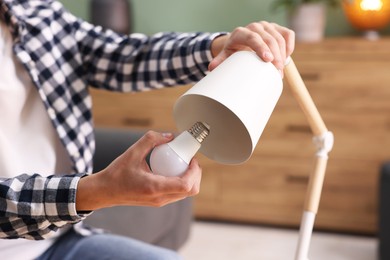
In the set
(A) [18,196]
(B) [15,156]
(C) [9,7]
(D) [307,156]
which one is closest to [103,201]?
(A) [18,196]

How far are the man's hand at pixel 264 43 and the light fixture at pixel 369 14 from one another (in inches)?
74.9

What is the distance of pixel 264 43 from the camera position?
0.76 meters

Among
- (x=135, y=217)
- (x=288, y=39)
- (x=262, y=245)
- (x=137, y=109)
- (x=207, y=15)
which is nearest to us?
(x=288, y=39)

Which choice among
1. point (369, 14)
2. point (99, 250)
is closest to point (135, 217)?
point (99, 250)

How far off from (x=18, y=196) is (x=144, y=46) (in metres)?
0.53

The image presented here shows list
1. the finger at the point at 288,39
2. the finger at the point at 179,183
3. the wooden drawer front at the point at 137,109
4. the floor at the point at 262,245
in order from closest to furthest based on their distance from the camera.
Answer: the finger at the point at 179,183 → the finger at the point at 288,39 → the floor at the point at 262,245 → the wooden drawer front at the point at 137,109

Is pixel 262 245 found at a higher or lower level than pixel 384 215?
lower

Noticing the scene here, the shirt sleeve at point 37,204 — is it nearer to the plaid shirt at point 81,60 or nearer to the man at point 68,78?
the man at point 68,78

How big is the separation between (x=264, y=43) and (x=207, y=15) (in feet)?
7.78

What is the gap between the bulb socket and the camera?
638 mm

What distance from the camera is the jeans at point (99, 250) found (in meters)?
1.06

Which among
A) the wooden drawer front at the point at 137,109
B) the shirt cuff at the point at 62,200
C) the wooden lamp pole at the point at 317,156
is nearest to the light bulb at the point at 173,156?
the shirt cuff at the point at 62,200

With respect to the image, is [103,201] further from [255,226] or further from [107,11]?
[107,11]

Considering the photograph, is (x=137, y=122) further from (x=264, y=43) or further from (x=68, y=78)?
(x=264, y=43)
